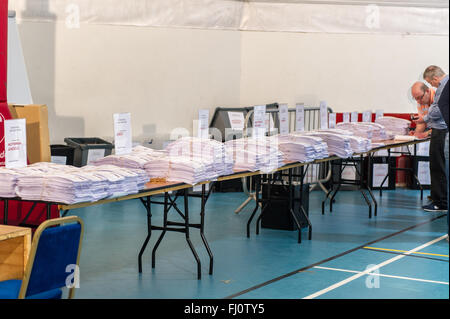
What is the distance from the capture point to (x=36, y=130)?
572 centimetres

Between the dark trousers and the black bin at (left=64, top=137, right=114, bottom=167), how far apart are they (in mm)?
4094

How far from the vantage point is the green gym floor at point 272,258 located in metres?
5.23

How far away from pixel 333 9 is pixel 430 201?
3667mm

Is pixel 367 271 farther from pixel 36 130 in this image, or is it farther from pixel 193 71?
pixel 193 71

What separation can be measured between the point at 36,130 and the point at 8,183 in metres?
1.36

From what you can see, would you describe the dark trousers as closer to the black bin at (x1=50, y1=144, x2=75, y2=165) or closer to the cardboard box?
A: the black bin at (x1=50, y1=144, x2=75, y2=165)

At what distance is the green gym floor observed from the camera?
5.23m

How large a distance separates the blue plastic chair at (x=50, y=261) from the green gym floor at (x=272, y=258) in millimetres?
1689

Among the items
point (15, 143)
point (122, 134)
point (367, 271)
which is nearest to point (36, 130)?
point (122, 134)

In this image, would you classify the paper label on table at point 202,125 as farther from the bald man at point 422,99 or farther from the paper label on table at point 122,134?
the bald man at point 422,99

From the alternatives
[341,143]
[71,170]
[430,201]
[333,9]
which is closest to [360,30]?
[333,9]

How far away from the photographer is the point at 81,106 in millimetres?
9023

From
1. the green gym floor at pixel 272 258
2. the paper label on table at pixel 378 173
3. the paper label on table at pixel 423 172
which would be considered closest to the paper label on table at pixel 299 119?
the green gym floor at pixel 272 258

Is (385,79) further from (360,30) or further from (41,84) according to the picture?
(41,84)
